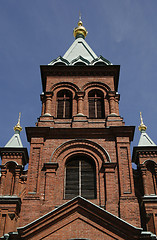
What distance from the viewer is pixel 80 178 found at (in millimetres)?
19453

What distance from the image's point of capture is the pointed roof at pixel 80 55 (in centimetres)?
2614

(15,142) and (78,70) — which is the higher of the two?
(78,70)

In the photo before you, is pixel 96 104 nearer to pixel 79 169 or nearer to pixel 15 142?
pixel 79 169

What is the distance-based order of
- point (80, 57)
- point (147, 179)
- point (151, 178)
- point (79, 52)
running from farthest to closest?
point (79, 52) < point (80, 57) < point (151, 178) < point (147, 179)

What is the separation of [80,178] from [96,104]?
19.1 ft

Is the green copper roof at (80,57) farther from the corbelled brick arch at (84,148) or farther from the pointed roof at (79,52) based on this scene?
the corbelled brick arch at (84,148)

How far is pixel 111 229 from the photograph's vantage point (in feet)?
53.6

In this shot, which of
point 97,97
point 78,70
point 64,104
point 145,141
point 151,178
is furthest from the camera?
point 78,70

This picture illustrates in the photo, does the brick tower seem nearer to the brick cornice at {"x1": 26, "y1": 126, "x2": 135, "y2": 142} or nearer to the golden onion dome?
the brick cornice at {"x1": 26, "y1": 126, "x2": 135, "y2": 142}

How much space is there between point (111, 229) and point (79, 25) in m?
24.1

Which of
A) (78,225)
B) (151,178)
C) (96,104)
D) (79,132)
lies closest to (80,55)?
(96,104)

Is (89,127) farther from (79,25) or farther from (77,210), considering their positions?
(79,25)

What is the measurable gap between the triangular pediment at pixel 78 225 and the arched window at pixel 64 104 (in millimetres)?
7320

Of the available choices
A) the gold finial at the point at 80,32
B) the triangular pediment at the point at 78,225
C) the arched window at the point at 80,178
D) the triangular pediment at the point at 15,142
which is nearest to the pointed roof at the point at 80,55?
the gold finial at the point at 80,32
